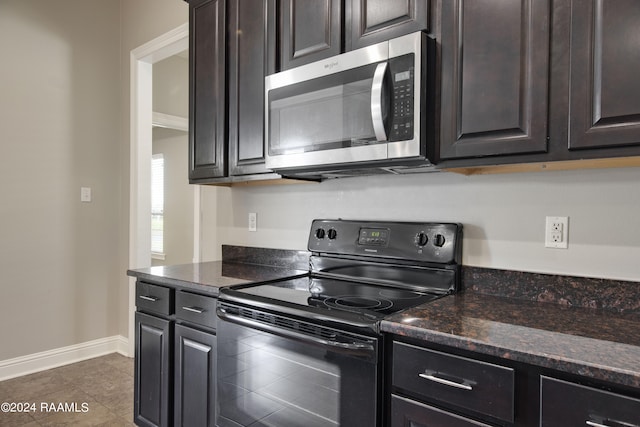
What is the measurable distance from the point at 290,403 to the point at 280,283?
55 cm

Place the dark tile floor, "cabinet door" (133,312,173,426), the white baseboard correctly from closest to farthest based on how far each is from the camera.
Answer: "cabinet door" (133,312,173,426), the dark tile floor, the white baseboard

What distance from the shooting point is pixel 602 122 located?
43.8 inches

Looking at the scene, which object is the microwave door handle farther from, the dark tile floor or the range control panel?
the dark tile floor

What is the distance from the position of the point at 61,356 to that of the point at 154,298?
5.92 feet

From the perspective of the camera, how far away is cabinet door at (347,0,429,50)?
4.75 ft

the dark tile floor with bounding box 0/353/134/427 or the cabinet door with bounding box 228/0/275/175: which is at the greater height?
the cabinet door with bounding box 228/0/275/175

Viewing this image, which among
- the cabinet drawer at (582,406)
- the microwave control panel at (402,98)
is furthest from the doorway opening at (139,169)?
the cabinet drawer at (582,406)

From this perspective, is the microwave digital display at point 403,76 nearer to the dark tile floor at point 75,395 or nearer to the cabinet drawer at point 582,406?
the cabinet drawer at point 582,406

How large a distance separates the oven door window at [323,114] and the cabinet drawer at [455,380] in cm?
80

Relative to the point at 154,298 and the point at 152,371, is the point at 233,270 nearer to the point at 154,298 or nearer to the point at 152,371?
the point at 154,298

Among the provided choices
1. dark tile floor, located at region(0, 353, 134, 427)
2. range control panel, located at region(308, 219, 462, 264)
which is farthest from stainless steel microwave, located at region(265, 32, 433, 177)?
dark tile floor, located at region(0, 353, 134, 427)

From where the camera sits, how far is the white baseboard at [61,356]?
2891mm

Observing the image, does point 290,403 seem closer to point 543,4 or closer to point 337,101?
point 337,101

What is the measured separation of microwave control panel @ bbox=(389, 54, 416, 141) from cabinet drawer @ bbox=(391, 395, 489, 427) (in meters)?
0.87
